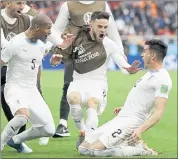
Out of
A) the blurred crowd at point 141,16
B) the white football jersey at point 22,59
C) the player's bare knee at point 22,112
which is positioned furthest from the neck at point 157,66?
the blurred crowd at point 141,16

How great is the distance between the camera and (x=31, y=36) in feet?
30.5

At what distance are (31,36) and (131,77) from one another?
16.9 metres

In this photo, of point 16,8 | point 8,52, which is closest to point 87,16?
point 16,8

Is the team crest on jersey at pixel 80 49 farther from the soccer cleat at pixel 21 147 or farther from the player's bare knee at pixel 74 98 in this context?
the soccer cleat at pixel 21 147

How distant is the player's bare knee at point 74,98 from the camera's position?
978 centimetres

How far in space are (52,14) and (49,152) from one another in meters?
22.4

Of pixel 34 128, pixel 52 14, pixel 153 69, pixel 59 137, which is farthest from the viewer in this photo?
pixel 52 14

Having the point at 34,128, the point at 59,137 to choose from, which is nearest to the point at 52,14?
the point at 59,137

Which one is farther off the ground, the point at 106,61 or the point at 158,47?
the point at 158,47

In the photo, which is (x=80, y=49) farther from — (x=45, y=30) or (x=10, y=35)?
(x=45, y=30)

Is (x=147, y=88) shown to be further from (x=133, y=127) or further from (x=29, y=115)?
(x=29, y=115)

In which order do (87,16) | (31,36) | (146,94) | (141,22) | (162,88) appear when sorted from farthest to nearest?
(141,22) → (87,16) → (31,36) → (146,94) → (162,88)

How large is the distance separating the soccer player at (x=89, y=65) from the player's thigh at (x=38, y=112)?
0.46 metres

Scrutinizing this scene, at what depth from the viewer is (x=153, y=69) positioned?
8.87 metres
